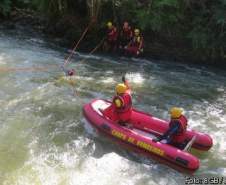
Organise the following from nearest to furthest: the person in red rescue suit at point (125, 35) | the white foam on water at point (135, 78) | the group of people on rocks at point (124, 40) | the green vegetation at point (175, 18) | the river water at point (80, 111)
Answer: the river water at point (80, 111) < the white foam on water at point (135, 78) < the green vegetation at point (175, 18) < the group of people on rocks at point (124, 40) < the person in red rescue suit at point (125, 35)

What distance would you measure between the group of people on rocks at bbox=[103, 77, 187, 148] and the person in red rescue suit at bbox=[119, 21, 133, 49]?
18.1 ft

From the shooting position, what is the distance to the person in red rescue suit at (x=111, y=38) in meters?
13.9

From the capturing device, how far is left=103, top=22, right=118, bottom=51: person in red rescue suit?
13.9 metres

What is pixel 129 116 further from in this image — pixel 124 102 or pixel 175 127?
pixel 175 127

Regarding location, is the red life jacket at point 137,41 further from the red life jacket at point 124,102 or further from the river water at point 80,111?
the red life jacket at point 124,102

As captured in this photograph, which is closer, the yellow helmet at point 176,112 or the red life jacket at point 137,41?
the yellow helmet at point 176,112

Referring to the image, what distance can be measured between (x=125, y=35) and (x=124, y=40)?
0.62 feet

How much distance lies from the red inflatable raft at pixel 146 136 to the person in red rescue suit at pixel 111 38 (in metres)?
4.91

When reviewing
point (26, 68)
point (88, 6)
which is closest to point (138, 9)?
point (88, 6)

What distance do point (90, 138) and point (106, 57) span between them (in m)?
5.68

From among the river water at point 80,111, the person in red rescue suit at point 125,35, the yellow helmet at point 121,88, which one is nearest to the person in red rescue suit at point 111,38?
the person in red rescue suit at point 125,35

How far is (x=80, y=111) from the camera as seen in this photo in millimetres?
9750

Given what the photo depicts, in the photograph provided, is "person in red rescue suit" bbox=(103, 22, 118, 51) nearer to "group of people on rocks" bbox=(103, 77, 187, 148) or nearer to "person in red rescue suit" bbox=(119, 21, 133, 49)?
"person in red rescue suit" bbox=(119, 21, 133, 49)

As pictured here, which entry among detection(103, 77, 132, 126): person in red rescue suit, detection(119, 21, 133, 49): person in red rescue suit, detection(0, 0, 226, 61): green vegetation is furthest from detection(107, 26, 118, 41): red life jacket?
detection(103, 77, 132, 126): person in red rescue suit
